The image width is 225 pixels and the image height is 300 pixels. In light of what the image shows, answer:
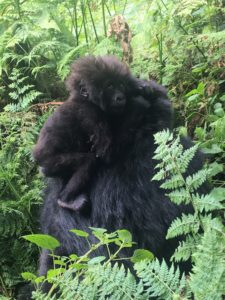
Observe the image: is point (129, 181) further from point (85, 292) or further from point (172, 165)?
point (85, 292)

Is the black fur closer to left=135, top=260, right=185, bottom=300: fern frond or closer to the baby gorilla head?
the baby gorilla head

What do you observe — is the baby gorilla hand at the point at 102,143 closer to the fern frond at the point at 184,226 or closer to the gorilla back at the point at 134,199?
the gorilla back at the point at 134,199

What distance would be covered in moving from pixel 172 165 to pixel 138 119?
967mm

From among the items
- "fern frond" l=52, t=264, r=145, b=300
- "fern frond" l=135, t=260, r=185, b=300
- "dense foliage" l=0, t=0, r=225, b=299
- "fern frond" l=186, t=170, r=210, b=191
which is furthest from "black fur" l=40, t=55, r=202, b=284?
"fern frond" l=135, t=260, r=185, b=300

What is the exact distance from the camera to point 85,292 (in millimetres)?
1271

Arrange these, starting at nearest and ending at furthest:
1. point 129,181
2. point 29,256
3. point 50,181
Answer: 1. point 129,181
2. point 50,181
3. point 29,256

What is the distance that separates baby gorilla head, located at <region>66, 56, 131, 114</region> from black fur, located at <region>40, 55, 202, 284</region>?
1.3 inches

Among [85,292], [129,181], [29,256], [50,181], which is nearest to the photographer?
[85,292]

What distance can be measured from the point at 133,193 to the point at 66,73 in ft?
5.24

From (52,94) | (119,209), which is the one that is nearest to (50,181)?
(119,209)

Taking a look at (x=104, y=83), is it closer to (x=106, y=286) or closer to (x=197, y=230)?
→ (x=197, y=230)

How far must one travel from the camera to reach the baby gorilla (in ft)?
7.78

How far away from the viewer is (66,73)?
3.63m

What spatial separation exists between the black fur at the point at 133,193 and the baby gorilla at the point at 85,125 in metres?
0.04
